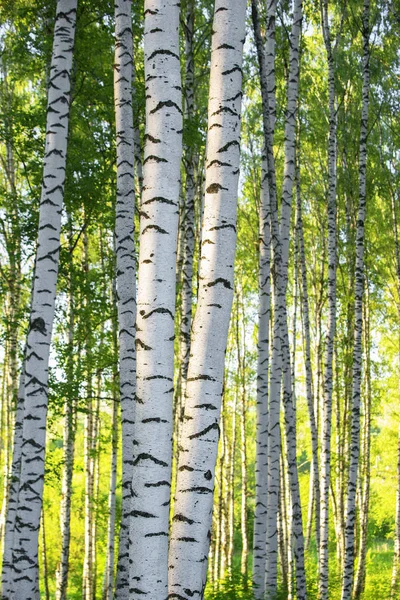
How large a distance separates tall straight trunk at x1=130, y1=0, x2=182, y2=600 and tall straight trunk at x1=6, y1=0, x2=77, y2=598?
2.32 meters

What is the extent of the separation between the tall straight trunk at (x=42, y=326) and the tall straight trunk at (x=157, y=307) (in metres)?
2.32

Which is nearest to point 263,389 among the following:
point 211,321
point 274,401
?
point 274,401


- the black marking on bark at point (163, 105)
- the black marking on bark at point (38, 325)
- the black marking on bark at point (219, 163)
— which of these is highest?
the black marking on bark at point (163, 105)

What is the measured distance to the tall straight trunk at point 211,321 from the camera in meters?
2.97

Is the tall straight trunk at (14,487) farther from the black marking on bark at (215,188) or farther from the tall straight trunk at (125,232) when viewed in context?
the black marking on bark at (215,188)

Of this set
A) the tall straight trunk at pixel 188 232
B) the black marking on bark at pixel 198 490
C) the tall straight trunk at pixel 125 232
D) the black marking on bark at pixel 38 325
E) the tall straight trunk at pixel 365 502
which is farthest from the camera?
the tall straight trunk at pixel 365 502

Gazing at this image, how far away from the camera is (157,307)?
9.99 ft

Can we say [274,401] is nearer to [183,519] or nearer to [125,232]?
[125,232]

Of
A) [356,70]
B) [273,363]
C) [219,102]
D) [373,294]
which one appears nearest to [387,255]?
[373,294]

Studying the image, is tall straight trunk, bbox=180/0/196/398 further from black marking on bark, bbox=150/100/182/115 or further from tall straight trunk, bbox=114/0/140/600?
black marking on bark, bbox=150/100/182/115

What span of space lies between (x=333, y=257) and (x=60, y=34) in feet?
18.3

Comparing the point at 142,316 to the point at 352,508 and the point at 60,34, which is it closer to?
the point at 60,34

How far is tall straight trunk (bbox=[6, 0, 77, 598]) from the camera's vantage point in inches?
197

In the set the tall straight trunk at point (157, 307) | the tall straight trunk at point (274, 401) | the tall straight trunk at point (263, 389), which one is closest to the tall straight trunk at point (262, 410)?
the tall straight trunk at point (263, 389)
